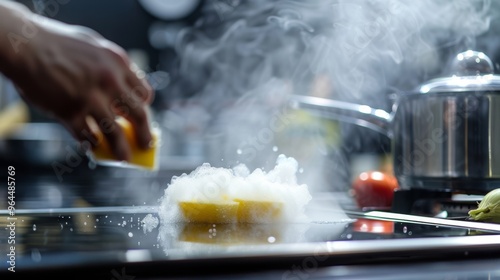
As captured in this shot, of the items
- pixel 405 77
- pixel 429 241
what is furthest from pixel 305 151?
pixel 429 241

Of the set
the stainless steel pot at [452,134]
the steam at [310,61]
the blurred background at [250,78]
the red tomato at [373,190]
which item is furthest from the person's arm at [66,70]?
the red tomato at [373,190]

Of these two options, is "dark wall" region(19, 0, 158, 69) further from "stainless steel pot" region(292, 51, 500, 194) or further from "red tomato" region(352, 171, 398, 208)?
"stainless steel pot" region(292, 51, 500, 194)

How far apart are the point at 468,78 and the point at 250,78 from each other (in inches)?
104

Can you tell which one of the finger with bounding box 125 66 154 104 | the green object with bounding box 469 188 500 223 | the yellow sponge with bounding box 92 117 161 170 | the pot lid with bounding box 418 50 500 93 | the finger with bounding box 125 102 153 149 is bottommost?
the green object with bounding box 469 188 500 223

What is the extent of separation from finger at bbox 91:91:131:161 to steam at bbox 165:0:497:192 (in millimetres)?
371

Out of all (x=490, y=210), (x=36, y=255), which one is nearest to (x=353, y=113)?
(x=490, y=210)

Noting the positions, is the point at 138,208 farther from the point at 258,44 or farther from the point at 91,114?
the point at 258,44

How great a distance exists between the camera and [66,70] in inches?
33.3

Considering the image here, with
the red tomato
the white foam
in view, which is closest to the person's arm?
the white foam

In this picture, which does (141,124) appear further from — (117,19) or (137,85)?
(117,19)

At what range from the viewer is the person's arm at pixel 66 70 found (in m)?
0.85

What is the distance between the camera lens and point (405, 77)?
2.81m

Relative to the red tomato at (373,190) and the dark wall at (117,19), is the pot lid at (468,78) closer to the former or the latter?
the red tomato at (373,190)

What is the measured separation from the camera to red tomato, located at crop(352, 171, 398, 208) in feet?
5.07
